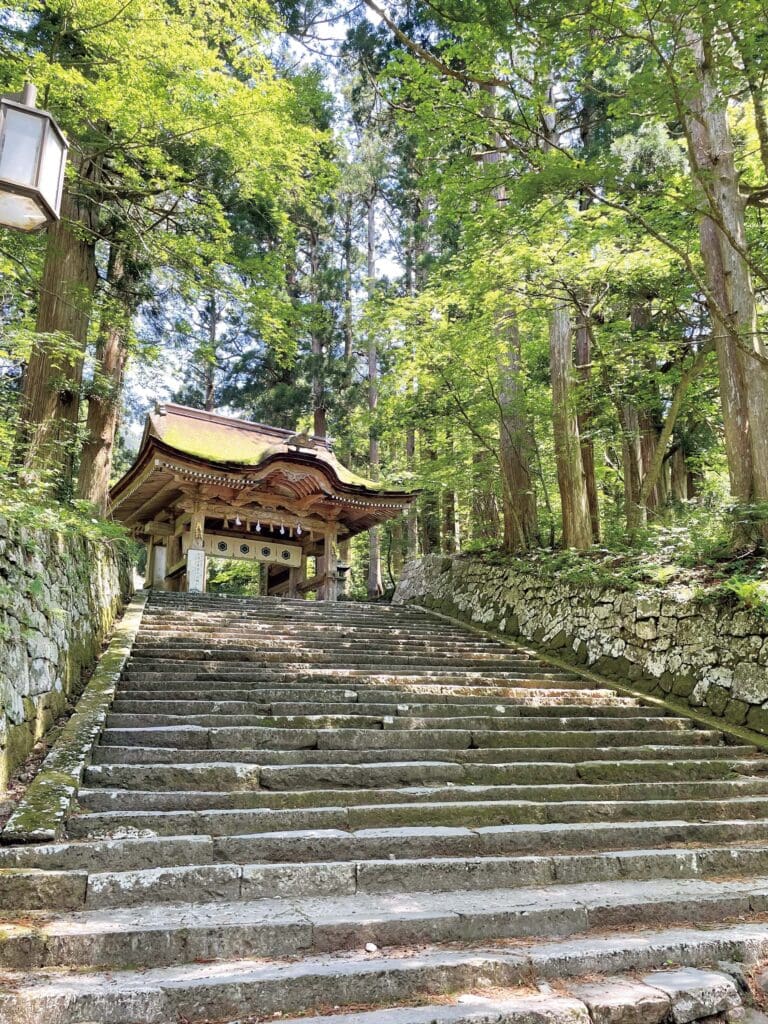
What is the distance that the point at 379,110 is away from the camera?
18.5m

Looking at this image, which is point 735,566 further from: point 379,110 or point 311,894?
point 379,110

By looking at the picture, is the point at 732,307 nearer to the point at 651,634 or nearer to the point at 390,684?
the point at 651,634

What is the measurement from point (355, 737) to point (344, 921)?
7.09 ft

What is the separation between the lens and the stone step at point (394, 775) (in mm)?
3943

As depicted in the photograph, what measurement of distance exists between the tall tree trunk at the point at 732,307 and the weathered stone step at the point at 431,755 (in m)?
2.82

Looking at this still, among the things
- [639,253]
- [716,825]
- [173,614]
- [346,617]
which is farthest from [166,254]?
[716,825]

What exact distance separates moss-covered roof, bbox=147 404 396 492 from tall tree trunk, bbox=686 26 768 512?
7.95 metres

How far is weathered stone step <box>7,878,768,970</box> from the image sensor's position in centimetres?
248

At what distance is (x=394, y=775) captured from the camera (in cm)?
440

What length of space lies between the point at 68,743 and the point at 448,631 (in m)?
6.93

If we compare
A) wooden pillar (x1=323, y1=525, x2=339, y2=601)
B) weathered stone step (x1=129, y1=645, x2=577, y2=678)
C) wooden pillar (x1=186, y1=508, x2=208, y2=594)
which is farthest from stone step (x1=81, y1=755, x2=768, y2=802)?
wooden pillar (x1=323, y1=525, x2=339, y2=601)

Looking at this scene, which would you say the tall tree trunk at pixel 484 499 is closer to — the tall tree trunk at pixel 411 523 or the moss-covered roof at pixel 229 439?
the moss-covered roof at pixel 229 439

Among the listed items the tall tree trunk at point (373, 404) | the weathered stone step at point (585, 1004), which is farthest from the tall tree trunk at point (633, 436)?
the weathered stone step at point (585, 1004)

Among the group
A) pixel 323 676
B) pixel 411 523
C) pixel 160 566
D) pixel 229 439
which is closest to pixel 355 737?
pixel 323 676
